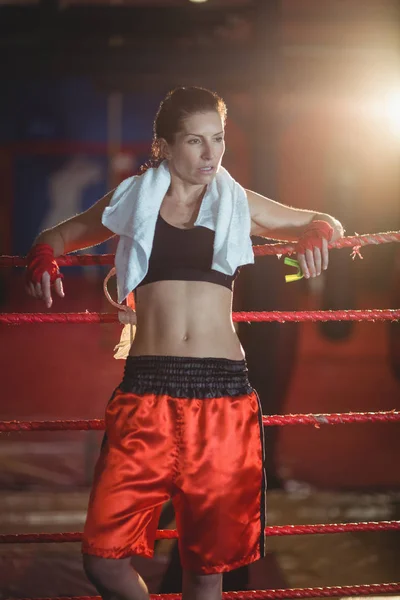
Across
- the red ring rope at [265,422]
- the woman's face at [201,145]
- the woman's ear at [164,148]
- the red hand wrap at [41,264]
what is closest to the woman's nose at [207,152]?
the woman's face at [201,145]

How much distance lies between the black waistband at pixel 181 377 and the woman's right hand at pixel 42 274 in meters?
0.27

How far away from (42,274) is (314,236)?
0.67 m

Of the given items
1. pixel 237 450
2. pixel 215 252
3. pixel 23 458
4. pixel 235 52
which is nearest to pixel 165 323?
pixel 215 252

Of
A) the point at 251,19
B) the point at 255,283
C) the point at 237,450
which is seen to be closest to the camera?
the point at 237,450

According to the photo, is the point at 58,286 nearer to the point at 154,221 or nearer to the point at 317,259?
the point at 154,221

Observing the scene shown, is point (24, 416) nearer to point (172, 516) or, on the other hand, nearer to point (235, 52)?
point (172, 516)

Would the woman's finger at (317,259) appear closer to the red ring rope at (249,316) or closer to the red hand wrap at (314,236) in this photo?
the red hand wrap at (314,236)

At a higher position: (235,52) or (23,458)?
(235,52)

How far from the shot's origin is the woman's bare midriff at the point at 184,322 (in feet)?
5.22

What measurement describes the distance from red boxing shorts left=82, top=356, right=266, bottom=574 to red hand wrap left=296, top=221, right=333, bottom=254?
0.34 meters

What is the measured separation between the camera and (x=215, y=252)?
162 centimetres

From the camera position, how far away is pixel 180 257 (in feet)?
5.32

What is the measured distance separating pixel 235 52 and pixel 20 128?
4233mm

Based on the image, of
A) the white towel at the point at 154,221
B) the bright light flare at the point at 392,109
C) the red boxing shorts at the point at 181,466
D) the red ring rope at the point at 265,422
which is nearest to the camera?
the red boxing shorts at the point at 181,466
